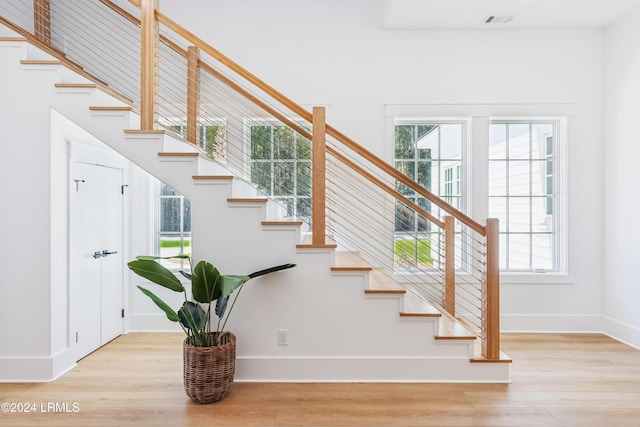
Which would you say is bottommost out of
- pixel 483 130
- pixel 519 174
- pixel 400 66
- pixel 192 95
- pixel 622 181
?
pixel 622 181

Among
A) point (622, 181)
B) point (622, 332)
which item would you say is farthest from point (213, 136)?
point (622, 332)

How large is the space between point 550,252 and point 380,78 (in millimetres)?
2797

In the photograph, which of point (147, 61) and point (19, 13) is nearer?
point (147, 61)

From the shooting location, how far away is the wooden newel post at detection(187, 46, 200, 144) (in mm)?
3541

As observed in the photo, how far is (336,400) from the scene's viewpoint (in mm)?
2752

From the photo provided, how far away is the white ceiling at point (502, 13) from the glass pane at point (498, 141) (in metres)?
1.08

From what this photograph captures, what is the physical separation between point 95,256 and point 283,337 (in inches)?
79.5

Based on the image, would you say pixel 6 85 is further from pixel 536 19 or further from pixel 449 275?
pixel 536 19

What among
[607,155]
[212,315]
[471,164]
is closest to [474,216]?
[471,164]

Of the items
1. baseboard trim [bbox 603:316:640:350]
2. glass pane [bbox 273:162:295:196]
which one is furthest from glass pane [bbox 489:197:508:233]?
glass pane [bbox 273:162:295:196]

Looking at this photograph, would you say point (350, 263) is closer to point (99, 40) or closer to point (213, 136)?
point (213, 136)

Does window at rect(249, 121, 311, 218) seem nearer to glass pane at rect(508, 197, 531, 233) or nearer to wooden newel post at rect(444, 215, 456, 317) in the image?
wooden newel post at rect(444, 215, 456, 317)

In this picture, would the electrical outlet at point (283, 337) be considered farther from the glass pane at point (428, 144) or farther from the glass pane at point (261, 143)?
the glass pane at point (428, 144)

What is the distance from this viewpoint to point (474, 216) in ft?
14.3
